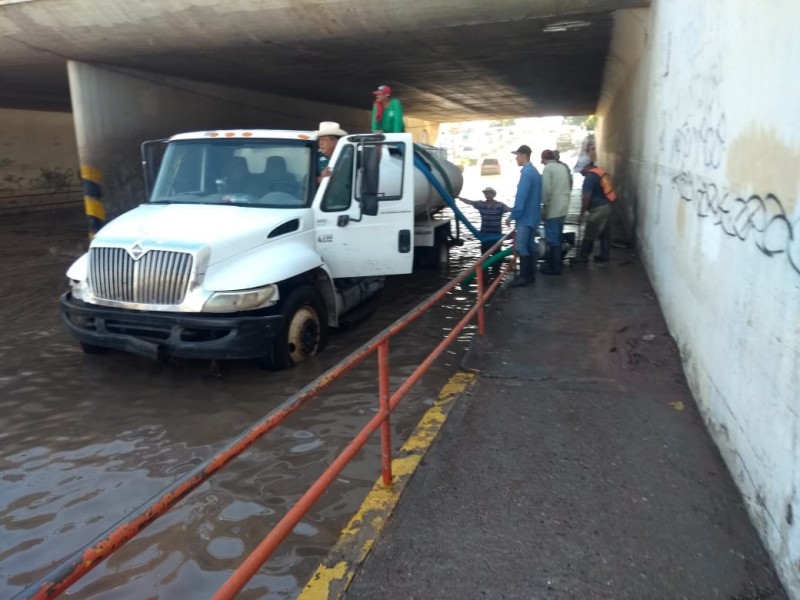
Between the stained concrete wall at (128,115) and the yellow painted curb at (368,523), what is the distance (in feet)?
36.3

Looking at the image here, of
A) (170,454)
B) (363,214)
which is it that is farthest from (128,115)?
(170,454)

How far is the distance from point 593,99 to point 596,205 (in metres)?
17.2

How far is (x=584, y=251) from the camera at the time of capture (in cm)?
971

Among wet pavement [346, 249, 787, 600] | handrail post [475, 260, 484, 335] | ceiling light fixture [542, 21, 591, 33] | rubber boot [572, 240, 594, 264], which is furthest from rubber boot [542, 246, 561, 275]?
ceiling light fixture [542, 21, 591, 33]

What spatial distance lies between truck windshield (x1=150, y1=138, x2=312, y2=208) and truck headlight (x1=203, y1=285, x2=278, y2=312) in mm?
1258

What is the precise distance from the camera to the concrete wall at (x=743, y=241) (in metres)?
2.78

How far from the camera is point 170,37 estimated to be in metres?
11.2

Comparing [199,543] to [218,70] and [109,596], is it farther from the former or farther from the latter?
[218,70]

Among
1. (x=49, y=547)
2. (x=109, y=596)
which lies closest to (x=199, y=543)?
(x=109, y=596)

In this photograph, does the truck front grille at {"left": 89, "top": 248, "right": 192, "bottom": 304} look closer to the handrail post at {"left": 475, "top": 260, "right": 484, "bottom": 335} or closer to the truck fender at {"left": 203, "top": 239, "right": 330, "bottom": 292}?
the truck fender at {"left": 203, "top": 239, "right": 330, "bottom": 292}

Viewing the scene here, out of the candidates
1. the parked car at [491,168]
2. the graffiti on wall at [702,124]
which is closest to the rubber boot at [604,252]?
the graffiti on wall at [702,124]

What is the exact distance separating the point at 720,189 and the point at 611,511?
226 centimetres

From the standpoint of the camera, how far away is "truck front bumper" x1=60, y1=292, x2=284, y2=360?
18.0 feet

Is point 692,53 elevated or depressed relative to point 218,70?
depressed
